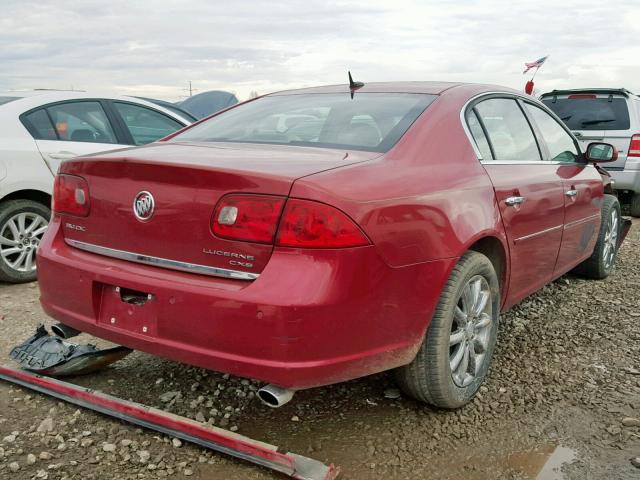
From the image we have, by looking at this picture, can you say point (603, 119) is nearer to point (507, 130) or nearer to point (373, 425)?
point (507, 130)

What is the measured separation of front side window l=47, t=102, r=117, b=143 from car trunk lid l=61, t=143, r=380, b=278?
8.96 feet

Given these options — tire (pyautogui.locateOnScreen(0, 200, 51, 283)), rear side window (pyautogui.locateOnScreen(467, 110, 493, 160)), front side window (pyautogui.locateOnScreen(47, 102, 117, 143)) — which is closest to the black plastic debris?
tire (pyautogui.locateOnScreen(0, 200, 51, 283))

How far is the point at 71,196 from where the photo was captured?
2686mm

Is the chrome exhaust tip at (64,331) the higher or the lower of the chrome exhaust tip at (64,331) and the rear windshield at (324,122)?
the lower

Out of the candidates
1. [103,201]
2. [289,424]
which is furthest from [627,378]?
[103,201]

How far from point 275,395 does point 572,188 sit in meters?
2.63

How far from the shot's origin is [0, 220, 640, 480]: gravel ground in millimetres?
2402

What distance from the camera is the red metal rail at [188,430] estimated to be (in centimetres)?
224

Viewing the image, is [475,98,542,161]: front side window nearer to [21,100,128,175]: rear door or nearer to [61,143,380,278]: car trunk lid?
[61,143,380,278]: car trunk lid

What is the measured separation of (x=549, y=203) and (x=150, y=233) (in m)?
2.26

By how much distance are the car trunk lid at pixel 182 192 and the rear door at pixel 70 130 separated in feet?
8.31

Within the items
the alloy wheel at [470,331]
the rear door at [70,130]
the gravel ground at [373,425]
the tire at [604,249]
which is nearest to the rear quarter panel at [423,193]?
the alloy wheel at [470,331]

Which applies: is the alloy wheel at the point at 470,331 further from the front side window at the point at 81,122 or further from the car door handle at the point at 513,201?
the front side window at the point at 81,122

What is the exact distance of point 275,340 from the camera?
210cm
